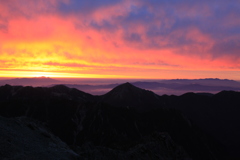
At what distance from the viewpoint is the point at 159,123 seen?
170375 millimetres

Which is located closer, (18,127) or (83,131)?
(18,127)

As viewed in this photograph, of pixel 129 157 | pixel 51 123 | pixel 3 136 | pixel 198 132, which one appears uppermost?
pixel 3 136

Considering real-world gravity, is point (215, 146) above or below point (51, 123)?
below

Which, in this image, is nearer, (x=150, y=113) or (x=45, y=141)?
(x=45, y=141)

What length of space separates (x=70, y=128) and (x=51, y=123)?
19397mm

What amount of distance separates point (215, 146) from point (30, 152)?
185 metres

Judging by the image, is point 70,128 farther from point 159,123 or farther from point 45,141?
point 45,141

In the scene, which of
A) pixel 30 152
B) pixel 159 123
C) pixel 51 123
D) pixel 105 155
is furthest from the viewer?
pixel 159 123

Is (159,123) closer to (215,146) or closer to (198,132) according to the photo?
(198,132)

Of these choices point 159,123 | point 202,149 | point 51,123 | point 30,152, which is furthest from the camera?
point 159,123

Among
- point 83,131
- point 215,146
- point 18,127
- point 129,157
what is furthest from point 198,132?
point 18,127

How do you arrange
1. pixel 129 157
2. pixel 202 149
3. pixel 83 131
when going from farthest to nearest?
1. pixel 202 149
2. pixel 83 131
3. pixel 129 157

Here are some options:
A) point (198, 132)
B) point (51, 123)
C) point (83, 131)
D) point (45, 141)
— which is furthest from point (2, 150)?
point (198, 132)

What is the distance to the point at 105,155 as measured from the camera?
31875 millimetres
